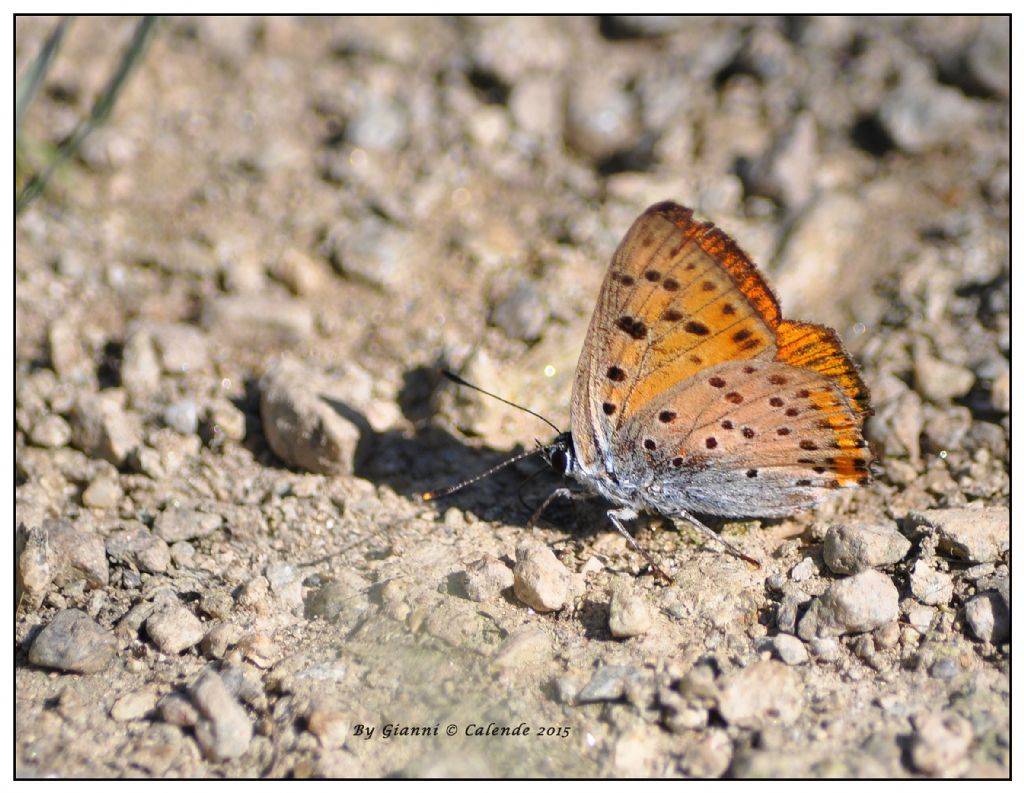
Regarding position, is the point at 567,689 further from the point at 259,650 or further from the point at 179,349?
the point at 179,349

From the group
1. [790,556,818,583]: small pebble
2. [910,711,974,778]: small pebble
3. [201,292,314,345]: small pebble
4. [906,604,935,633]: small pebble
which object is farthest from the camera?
[201,292,314,345]: small pebble

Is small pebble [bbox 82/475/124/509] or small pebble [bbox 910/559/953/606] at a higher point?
small pebble [bbox 910/559/953/606]

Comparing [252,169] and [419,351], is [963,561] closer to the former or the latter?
[419,351]

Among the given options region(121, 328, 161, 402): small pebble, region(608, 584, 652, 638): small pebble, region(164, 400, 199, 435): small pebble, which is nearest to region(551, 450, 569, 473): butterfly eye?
region(608, 584, 652, 638): small pebble

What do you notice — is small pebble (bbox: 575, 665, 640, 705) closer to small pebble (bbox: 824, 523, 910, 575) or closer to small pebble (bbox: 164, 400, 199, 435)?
small pebble (bbox: 824, 523, 910, 575)

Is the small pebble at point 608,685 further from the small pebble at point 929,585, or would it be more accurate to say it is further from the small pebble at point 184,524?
the small pebble at point 184,524

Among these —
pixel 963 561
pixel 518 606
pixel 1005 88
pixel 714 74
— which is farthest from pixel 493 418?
pixel 1005 88
